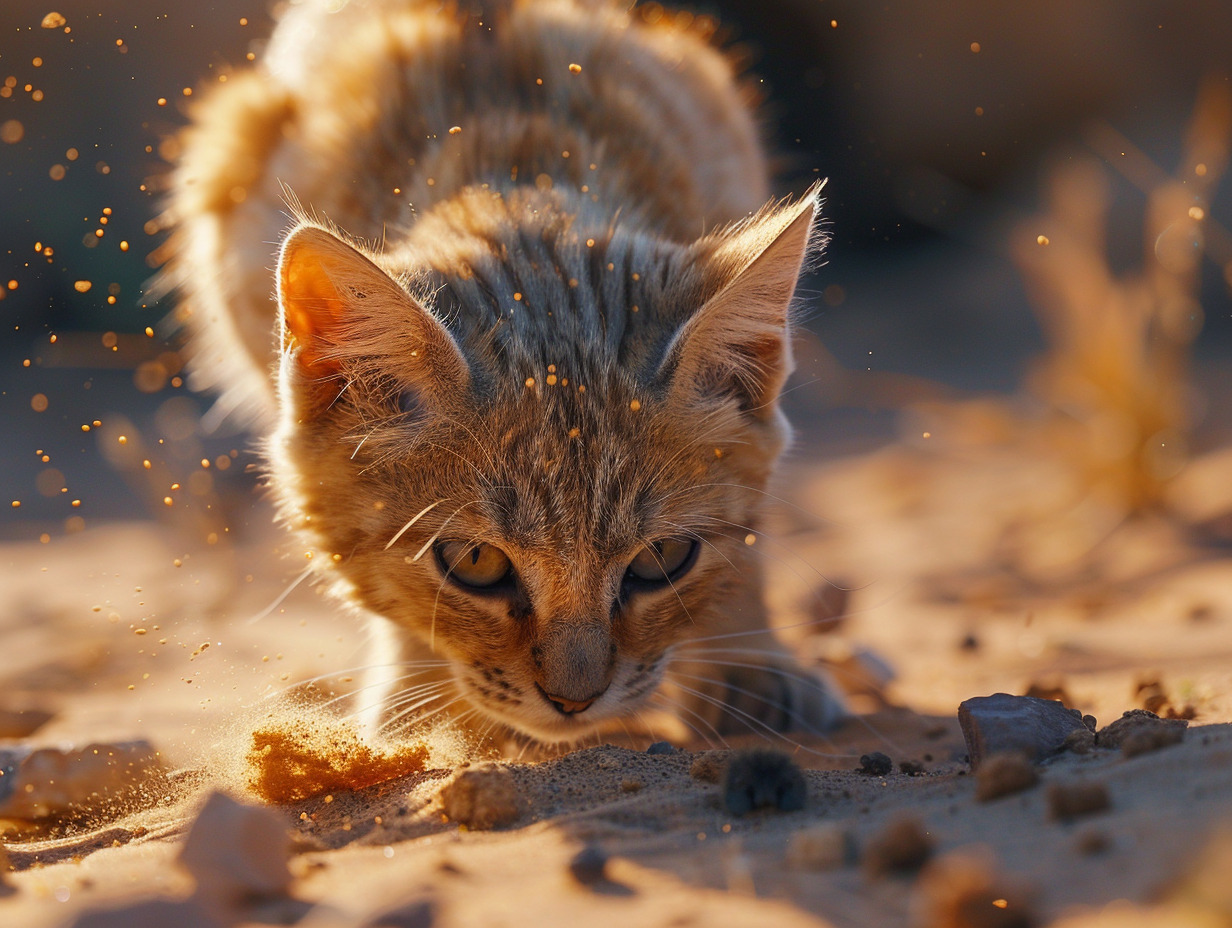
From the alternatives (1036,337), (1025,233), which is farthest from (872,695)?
(1036,337)

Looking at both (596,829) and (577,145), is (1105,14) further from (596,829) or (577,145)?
(596,829)

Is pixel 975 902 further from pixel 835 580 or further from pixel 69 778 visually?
pixel 835 580

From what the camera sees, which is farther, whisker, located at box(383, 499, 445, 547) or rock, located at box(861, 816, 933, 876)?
whisker, located at box(383, 499, 445, 547)

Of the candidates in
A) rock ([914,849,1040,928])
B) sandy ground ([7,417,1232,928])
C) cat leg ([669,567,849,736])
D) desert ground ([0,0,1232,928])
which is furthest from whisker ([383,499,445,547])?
rock ([914,849,1040,928])

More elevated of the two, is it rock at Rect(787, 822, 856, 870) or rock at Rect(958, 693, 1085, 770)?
rock at Rect(958, 693, 1085, 770)

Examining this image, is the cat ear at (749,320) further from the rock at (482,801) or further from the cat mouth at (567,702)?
the rock at (482,801)

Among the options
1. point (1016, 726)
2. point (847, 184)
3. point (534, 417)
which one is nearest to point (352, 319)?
point (534, 417)

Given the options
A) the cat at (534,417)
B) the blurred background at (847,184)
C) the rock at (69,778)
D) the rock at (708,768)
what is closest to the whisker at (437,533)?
the cat at (534,417)

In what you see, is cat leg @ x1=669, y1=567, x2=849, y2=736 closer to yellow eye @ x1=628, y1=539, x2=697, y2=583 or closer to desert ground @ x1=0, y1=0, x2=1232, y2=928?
desert ground @ x1=0, y1=0, x2=1232, y2=928
